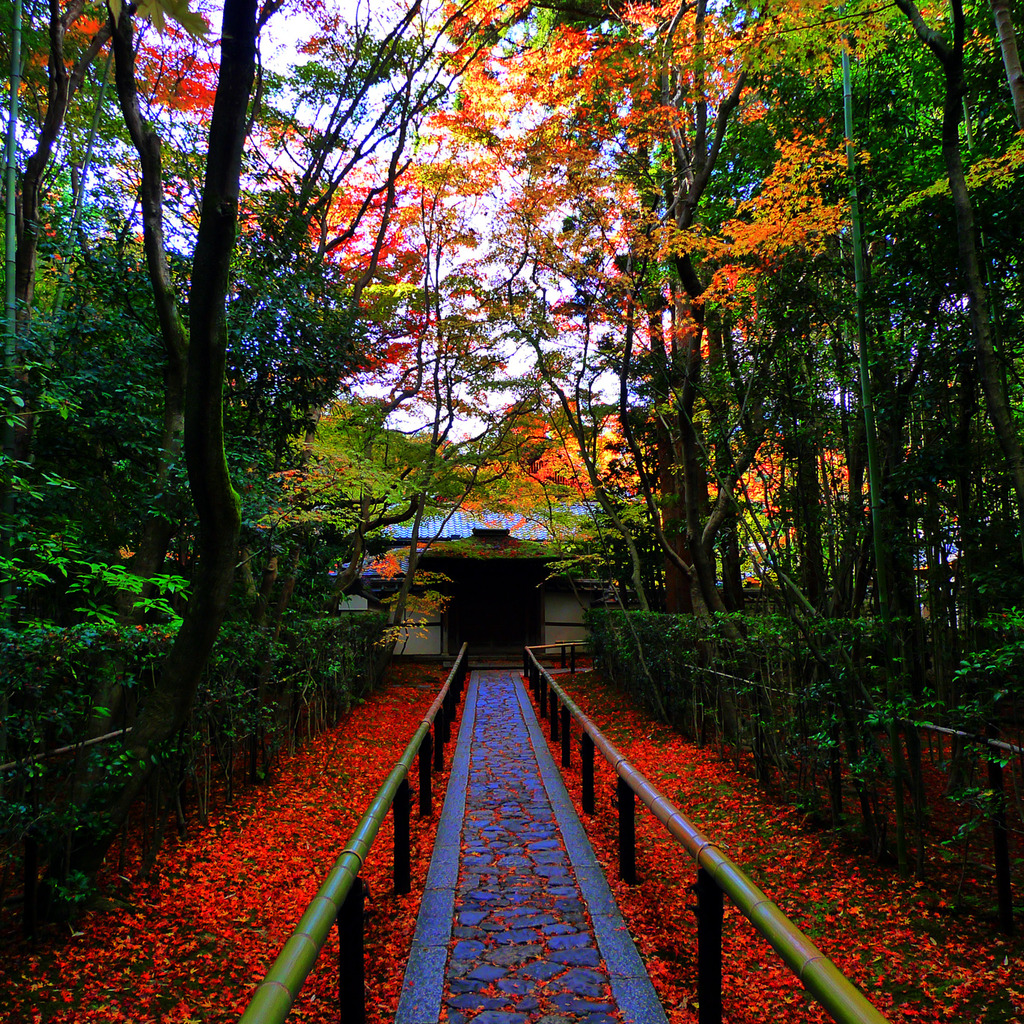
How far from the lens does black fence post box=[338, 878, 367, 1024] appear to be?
2514mm

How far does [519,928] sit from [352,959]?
1411 millimetres

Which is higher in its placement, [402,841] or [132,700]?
[132,700]

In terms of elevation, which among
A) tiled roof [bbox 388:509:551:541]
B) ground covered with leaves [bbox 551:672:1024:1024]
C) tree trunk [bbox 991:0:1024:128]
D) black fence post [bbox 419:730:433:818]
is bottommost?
ground covered with leaves [bbox 551:672:1024:1024]

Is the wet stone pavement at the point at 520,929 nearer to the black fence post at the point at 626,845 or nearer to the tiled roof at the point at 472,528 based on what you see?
the black fence post at the point at 626,845

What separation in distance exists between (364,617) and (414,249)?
6990mm

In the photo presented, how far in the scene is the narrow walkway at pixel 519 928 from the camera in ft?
9.62

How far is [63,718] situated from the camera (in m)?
3.52

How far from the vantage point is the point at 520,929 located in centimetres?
365

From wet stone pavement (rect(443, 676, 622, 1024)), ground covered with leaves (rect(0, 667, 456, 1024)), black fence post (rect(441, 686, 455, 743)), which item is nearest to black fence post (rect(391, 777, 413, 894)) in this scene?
ground covered with leaves (rect(0, 667, 456, 1024))

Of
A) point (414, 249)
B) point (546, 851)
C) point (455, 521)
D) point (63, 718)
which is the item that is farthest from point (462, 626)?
point (63, 718)

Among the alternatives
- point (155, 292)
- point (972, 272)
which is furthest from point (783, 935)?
point (155, 292)

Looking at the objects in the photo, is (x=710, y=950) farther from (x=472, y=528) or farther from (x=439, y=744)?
(x=472, y=528)

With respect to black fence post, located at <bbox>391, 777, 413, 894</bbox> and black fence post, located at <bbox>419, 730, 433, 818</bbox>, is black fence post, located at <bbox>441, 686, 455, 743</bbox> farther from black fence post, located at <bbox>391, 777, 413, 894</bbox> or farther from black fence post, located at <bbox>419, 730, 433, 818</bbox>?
black fence post, located at <bbox>391, 777, 413, 894</bbox>

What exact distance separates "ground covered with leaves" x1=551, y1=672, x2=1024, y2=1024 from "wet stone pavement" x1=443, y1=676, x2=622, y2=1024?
33cm
